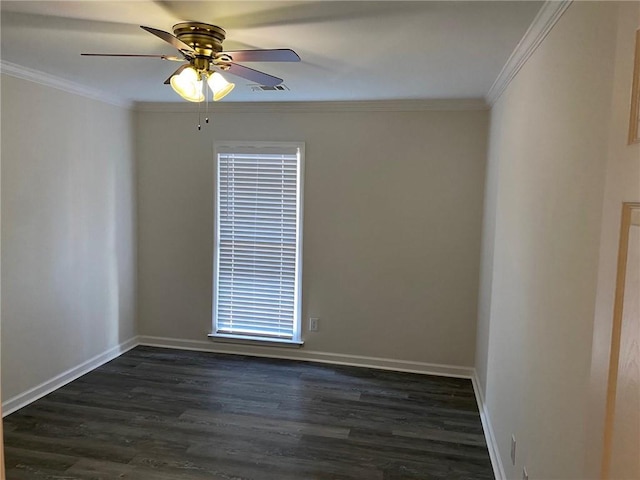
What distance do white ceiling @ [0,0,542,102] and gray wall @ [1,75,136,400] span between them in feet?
1.43

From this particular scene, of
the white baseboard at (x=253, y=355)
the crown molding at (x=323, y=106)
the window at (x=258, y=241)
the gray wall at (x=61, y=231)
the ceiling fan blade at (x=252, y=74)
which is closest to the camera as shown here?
the ceiling fan blade at (x=252, y=74)

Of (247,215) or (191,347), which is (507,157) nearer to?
(247,215)

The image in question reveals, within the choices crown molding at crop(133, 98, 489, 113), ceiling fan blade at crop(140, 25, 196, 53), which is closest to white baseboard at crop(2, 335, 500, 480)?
crown molding at crop(133, 98, 489, 113)

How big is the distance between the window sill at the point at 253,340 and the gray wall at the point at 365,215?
0.48 ft

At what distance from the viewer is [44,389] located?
380 cm

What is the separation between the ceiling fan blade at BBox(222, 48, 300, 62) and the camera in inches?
86.5

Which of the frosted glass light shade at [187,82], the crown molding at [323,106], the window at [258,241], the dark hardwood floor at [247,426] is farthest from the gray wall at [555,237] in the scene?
the window at [258,241]

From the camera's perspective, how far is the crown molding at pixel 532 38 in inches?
77.2

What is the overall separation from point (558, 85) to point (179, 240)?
3833 mm

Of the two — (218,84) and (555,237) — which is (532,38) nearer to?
(555,237)

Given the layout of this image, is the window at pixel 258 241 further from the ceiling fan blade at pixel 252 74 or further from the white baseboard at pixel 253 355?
the ceiling fan blade at pixel 252 74

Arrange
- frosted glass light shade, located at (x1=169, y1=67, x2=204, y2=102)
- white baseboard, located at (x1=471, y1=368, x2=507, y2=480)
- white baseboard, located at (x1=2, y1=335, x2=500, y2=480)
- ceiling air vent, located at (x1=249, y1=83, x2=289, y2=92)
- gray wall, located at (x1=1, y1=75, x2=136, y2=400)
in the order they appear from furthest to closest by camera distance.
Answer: ceiling air vent, located at (x1=249, y1=83, x2=289, y2=92) < white baseboard, located at (x1=2, y1=335, x2=500, y2=480) < gray wall, located at (x1=1, y1=75, x2=136, y2=400) < white baseboard, located at (x1=471, y1=368, x2=507, y2=480) < frosted glass light shade, located at (x1=169, y1=67, x2=204, y2=102)

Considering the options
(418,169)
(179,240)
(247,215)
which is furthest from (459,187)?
(179,240)

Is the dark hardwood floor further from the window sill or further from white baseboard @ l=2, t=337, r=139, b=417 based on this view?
the window sill
